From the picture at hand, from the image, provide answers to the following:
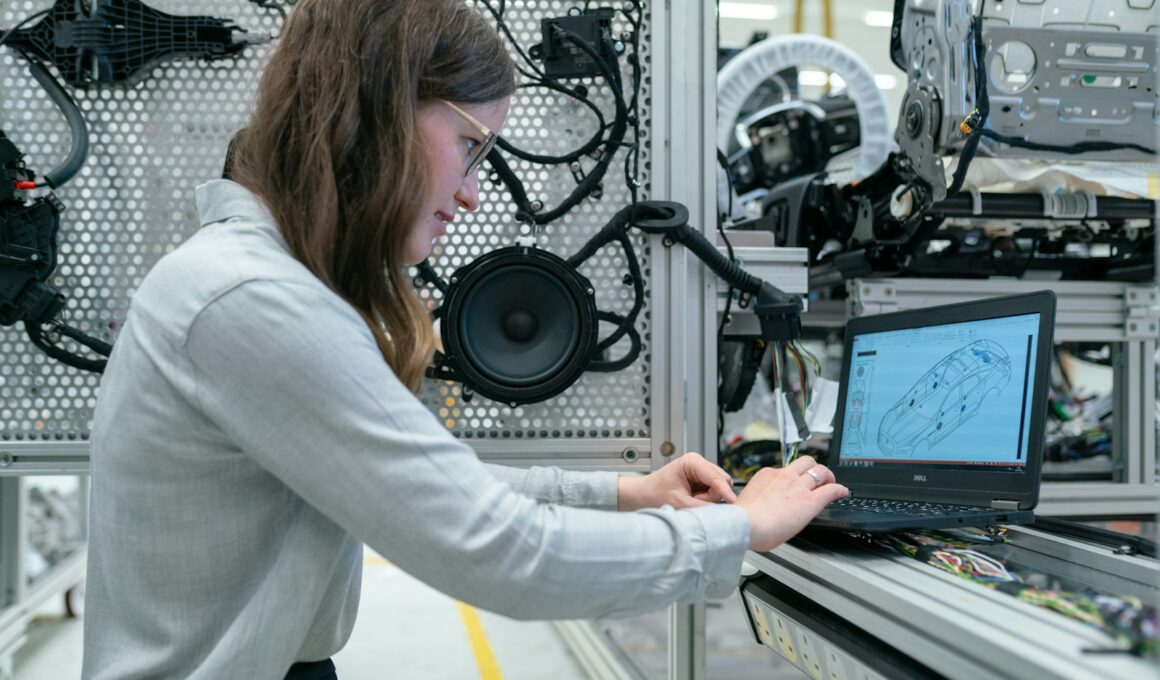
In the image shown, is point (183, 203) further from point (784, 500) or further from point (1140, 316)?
point (1140, 316)

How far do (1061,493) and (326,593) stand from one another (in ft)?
5.49

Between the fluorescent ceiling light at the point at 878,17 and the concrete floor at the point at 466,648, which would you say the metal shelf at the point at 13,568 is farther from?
the fluorescent ceiling light at the point at 878,17

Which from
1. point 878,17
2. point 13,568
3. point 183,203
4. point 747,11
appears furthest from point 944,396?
point 878,17

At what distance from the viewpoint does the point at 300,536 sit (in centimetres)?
88

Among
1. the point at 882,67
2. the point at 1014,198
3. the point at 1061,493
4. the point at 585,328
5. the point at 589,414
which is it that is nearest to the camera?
the point at 585,328

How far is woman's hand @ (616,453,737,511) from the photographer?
115cm

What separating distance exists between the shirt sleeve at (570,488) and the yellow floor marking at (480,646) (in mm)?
1541

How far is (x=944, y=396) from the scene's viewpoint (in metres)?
1.26

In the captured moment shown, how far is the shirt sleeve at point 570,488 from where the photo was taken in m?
1.26

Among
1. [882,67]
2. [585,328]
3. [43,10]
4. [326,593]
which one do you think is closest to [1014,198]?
[585,328]

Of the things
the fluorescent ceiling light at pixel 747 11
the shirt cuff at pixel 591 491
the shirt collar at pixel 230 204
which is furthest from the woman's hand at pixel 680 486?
the fluorescent ceiling light at pixel 747 11

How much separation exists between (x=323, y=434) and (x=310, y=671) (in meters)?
0.43

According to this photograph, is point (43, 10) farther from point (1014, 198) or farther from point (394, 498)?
point (1014, 198)

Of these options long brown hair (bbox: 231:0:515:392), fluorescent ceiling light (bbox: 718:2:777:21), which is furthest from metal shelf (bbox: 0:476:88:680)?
fluorescent ceiling light (bbox: 718:2:777:21)
